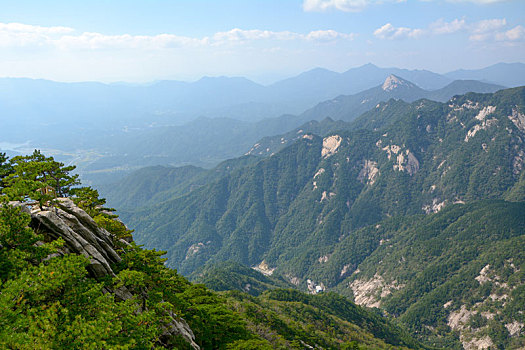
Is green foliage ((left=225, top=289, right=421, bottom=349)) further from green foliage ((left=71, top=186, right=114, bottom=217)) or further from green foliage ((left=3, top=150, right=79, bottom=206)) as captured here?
green foliage ((left=3, top=150, right=79, bottom=206))

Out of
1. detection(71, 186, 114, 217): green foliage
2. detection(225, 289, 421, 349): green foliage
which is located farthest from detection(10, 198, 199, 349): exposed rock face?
detection(225, 289, 421, 349): green foliage

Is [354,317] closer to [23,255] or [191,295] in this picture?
[191,295]

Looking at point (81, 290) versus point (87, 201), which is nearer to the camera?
point (81, 290)

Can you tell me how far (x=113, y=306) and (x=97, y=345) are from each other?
4.30 m

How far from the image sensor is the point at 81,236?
1336 inches

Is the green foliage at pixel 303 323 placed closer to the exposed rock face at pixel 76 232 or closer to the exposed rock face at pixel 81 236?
the exposed rock face at pixel 81 236

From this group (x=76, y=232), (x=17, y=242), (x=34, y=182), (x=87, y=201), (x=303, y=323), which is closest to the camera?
(x=17, y=242)

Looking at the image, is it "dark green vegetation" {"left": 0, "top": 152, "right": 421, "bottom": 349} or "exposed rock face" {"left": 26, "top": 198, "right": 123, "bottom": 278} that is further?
"exposed rock face" {"left": 26, "top": 198, "right": 123, "bottom": 278}

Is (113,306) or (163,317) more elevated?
(113,306)

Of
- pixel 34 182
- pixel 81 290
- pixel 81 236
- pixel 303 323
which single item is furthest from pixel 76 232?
→ pixel 303 323

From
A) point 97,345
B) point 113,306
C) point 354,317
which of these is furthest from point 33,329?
point 354,317

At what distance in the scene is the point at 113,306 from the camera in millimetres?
23266

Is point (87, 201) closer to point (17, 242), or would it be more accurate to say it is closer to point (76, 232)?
point (76, 232)

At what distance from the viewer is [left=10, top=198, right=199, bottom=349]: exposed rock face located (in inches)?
1175
